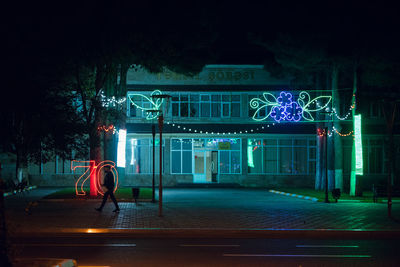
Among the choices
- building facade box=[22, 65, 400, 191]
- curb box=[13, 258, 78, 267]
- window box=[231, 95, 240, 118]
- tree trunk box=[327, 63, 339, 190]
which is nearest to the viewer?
curb box=[13, 258, 78, 267]

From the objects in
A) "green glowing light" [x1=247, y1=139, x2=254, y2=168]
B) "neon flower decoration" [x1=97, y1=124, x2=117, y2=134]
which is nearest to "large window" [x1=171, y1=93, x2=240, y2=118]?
"green glowing light" [x1=247, y1=139, x2=254, y2=168]

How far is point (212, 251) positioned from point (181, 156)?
91.5 feet

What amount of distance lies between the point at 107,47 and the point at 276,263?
57.5 feet

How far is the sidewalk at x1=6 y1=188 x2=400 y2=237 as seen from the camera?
14.5 m

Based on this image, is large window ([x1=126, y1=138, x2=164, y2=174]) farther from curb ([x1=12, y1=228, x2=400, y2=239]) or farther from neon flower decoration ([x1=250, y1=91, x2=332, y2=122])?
curb ([x1=12, y1=228, x2=400, y2=239])

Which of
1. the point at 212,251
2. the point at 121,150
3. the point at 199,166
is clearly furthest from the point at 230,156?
the point at 212,251

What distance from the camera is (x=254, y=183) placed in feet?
128

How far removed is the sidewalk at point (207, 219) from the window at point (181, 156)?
15.6 metres

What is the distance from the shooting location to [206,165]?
39562 mm

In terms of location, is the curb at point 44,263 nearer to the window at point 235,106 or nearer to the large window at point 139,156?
the large window at point 139,156

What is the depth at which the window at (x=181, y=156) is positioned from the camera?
39.1 meters

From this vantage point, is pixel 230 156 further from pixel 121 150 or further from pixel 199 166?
pixel 121 150

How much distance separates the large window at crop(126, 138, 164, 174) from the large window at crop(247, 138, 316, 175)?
873 cm

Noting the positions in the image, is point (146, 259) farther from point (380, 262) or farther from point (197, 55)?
point (197, 55)
